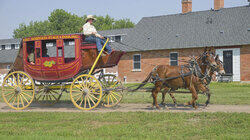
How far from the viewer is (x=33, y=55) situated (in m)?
11.3

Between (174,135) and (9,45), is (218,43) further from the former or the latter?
(9,45)

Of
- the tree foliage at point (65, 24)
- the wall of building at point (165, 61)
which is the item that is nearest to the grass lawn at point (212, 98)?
the wall of building at point (165, 61)

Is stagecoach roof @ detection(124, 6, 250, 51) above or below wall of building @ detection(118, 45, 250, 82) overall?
above

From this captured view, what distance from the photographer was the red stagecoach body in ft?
33.9

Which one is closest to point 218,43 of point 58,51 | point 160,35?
point 160,35

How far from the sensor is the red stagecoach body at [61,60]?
407 inches

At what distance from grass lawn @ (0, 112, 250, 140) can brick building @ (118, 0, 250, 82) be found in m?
19.2

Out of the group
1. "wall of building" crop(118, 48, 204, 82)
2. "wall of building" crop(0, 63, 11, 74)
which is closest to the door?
"wall of building" crop(118, 48, 204, 82)

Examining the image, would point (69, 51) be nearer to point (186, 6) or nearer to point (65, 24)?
point (186, 6)

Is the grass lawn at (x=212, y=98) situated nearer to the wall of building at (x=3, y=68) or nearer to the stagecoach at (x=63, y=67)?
the stagecoach at (x=63, y=67)

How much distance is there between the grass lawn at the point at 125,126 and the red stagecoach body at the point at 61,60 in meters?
1.97

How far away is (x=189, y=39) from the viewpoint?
29734 mm

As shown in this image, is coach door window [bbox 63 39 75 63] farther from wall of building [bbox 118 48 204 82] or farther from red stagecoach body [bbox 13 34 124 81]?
wall of building [bbox 118 48 204 82]

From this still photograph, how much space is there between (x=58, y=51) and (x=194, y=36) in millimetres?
21233
